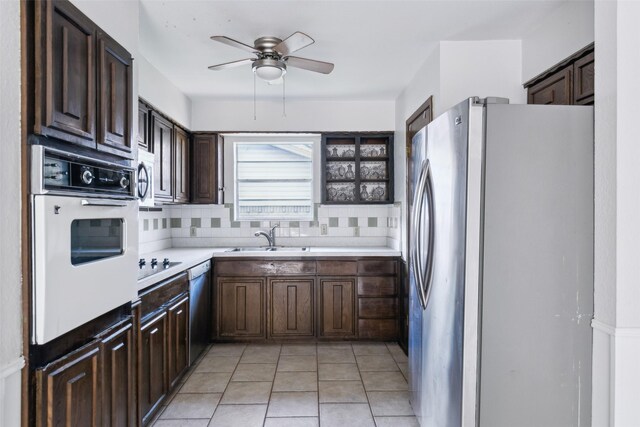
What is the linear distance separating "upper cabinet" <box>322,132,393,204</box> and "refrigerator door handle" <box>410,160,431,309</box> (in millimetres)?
2028

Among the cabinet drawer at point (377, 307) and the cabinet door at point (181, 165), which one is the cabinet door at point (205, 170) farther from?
the cabinet drawer at point (377, 307)

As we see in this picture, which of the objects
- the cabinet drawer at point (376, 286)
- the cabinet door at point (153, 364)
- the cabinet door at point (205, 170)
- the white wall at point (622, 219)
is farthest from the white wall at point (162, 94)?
the white wall at point (622, 219)

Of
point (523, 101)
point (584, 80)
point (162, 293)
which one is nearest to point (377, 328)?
point (162, 293)

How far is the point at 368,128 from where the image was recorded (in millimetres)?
4320

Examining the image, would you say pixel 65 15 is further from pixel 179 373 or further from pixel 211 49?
pixel 179 373

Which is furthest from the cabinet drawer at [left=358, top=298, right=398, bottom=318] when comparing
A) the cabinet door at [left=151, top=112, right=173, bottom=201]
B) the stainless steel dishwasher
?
the cabinet door at [left=151, top=112, right=173, bottom=201]

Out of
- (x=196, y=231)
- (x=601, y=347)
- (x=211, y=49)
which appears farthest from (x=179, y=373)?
(x=601, y=347)

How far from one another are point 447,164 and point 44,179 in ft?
5.01

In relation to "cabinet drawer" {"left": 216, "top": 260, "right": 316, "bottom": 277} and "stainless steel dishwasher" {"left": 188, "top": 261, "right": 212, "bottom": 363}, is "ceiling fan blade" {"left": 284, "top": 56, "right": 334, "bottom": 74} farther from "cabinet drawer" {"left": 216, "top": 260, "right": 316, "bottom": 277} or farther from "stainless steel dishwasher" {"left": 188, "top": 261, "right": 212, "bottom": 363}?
"cabinet drawer" {"left": 216, "top": 260, "right": 316, "bottom": 277}

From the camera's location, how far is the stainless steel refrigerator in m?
1.62

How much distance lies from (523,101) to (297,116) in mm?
2310

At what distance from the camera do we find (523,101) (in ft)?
8.80

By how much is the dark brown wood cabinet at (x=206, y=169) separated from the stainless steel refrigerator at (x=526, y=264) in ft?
9.93

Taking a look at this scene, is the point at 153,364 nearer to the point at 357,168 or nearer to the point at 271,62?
the point at 271,62
